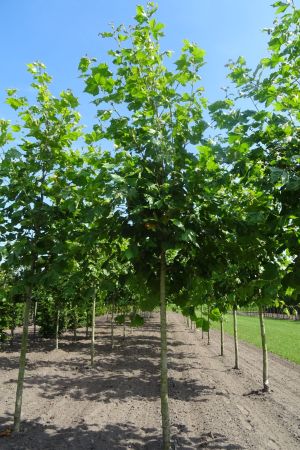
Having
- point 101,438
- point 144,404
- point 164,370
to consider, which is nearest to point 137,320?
point 164,370

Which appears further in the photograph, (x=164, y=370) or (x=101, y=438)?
(x=101, y=438)

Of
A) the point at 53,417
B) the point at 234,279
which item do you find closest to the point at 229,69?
the point at 234,279

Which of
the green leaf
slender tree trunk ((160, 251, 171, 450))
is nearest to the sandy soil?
slender tree trunk ((160, 251, 171, 450))

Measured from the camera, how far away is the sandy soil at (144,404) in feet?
19.1

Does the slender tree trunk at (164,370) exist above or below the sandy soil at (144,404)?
above

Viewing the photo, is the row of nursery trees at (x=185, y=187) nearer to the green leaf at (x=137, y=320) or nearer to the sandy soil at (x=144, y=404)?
the green leaf at (x=137, y=320)

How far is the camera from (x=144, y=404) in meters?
7.99

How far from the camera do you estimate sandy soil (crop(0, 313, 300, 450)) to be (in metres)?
5.82

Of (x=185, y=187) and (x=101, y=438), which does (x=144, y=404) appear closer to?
(x=101, y=438)

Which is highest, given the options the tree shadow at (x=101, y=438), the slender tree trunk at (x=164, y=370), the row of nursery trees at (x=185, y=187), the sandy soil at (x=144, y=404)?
the row of nursery trees at (x=185, y=187)

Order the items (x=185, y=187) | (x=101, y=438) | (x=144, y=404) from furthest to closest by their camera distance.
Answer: (x=144, y=404)
(x=101, y=438)
(x=185, y=187)

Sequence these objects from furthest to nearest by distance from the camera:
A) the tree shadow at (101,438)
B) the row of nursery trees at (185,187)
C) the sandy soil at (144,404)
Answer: the sandy soil at (144,404)
the tree shadow at (101,438)
the row of nursery trees at (185,187)

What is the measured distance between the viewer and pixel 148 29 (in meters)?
4.44

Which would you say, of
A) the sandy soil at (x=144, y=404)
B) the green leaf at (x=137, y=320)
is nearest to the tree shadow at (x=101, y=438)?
the sandy soil at (x=144, y=404)
